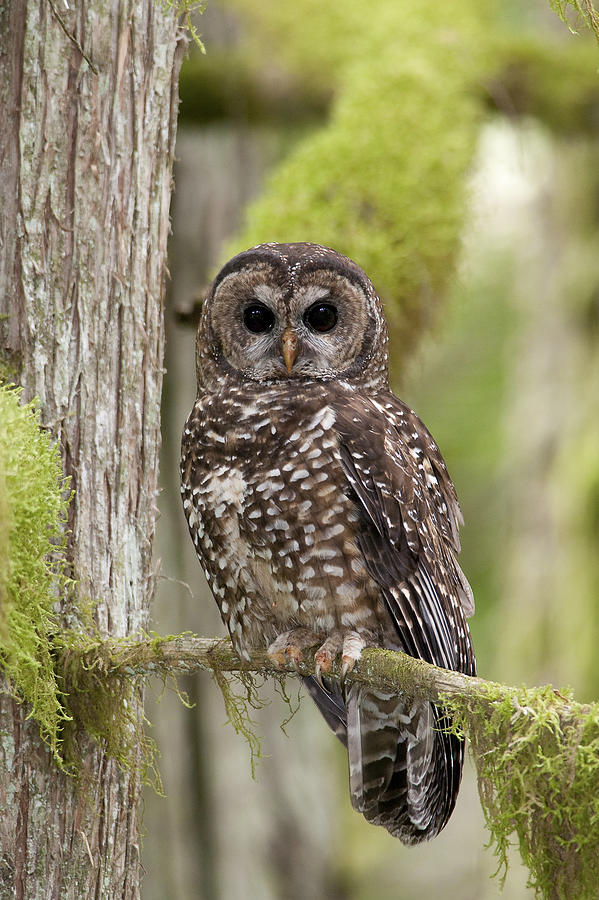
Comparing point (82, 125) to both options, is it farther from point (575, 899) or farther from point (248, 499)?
point (575, 899)

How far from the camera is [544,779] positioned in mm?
1895

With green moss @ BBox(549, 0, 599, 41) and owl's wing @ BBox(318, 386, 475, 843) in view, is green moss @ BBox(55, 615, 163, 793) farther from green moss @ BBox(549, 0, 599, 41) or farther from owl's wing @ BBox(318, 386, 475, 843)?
green moss @ BBox(549, 0, 599, 41)

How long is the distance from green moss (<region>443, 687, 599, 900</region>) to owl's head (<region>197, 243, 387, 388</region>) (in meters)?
1.27

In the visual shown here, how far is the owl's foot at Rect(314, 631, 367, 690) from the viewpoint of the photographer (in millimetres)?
2514

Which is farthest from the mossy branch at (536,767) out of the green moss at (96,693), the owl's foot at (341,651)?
the green moss at (96,693)

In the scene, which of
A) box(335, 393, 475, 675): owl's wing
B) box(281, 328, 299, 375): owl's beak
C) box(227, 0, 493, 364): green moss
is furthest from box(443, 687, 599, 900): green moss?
box(227, 0, 493, 364): green moss

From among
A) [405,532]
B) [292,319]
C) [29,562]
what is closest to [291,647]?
[405,532]

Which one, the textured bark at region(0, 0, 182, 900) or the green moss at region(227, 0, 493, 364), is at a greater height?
the green moss at region(227, 0, 493, 364)

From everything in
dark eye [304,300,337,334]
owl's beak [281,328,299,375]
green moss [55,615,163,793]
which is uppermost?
dark eye [304,300,337,334]

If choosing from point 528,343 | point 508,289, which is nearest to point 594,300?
point 528,343

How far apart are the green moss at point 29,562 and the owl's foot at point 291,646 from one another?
57 cm

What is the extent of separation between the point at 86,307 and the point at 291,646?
106cm

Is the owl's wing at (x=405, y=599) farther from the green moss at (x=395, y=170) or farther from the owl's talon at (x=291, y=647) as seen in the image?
the green moss at (x=395, y=170)

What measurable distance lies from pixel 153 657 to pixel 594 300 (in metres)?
4.41
